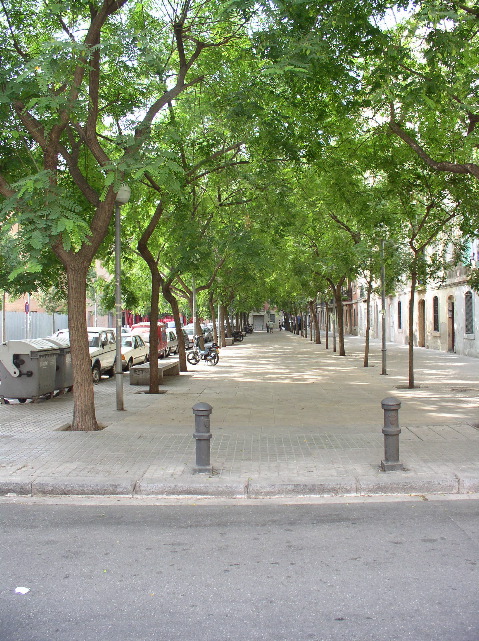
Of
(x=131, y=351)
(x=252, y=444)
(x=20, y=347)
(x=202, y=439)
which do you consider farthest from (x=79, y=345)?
(x=131, y=351)

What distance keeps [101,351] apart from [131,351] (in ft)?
12.0

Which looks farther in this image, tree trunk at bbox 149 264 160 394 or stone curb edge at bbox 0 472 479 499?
tree trunk at bbox 149 264 160 394

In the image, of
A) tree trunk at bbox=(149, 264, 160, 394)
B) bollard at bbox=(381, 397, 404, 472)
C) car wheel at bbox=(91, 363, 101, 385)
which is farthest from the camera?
car wheel at bbox=(91, 363, 101, 385)

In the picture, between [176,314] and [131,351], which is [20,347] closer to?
[176,314]

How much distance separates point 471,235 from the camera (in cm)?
1251

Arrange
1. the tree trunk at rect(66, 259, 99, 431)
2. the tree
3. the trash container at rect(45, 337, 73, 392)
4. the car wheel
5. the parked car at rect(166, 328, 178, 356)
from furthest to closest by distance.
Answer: the parked car at rect(166, 328, 178, 356) < the car wheel < the trash container at rect(45, 337, 73, 392) < the tree trunk at rect(66, 259, 99, 431) < the tree

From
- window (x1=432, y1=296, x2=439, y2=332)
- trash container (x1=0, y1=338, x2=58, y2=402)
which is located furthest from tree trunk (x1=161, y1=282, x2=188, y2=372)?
window (x1=432, y1=296, x2=439, y2=332)

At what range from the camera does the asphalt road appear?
3.50 metres

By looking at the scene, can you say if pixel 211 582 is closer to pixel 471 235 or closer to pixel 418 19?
pixel 418 19

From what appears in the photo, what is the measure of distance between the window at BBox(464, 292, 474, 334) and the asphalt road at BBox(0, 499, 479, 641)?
72.8ft

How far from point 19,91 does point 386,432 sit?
269 inches

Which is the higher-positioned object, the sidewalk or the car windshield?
the car windshield

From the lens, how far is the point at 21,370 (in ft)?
43.5

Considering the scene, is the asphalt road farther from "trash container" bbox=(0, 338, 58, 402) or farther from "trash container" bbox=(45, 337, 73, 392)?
"trash container" bbox=(45, 337, 73, 392)
